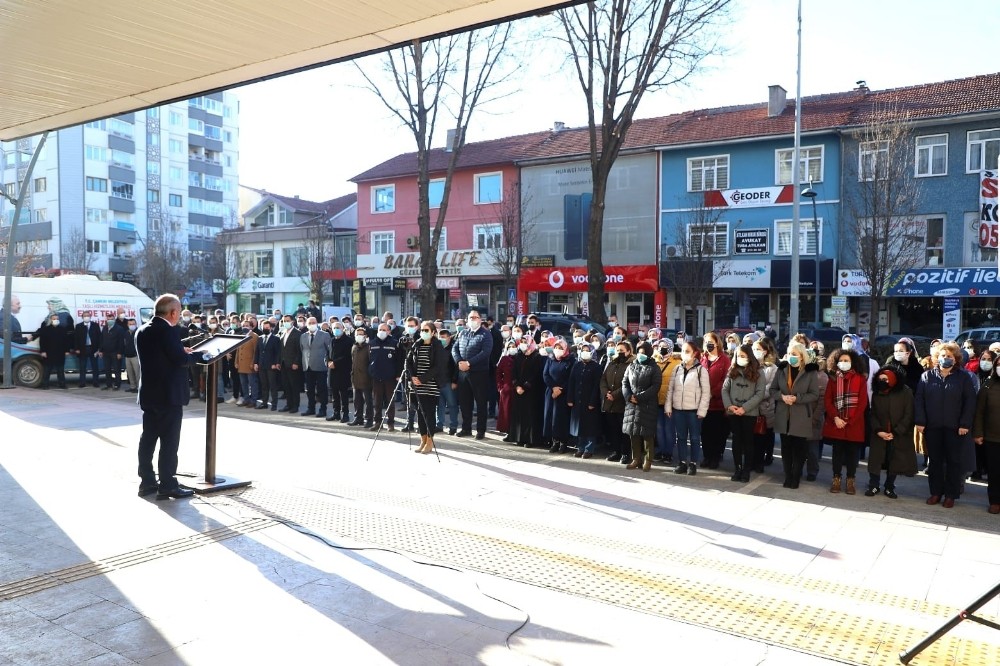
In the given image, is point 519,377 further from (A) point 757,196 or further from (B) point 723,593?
(A) point 757,196

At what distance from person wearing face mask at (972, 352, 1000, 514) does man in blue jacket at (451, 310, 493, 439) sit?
22.7ft

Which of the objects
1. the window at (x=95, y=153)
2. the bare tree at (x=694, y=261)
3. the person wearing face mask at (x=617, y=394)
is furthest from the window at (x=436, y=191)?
the window at (x=95, y=153)

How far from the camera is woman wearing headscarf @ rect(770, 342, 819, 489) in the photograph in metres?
8.97

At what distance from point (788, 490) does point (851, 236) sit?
25.7m

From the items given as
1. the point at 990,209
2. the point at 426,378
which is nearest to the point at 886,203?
the point at 990,209

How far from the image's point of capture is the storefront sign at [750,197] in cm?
3344

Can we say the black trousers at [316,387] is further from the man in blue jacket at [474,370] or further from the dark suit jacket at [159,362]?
the dark suit jacket at [159,362]

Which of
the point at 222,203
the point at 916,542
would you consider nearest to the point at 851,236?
the point at 916,542

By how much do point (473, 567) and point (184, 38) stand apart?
16.8 ft

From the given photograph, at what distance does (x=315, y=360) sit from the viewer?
47.9 ft

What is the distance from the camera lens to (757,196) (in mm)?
34062

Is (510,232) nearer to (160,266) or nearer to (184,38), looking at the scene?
(160,266)

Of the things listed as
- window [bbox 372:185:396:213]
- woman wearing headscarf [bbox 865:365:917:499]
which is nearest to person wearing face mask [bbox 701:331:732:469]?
woman wearing headscarf [bbox 865:365:917:499]

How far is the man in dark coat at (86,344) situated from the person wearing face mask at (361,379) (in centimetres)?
925
